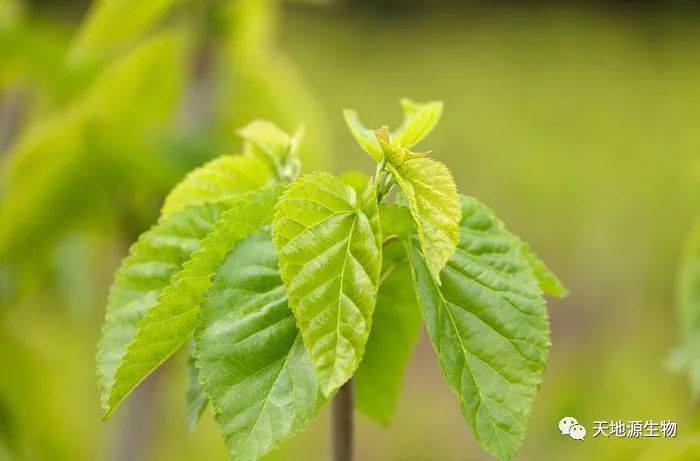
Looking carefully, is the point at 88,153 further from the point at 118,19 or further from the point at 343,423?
the point at 343,423

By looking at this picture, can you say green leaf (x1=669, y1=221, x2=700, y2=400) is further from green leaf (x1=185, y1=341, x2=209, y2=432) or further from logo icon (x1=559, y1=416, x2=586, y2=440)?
green leaf (x1=185, y1=341, x2=209, y2=432)

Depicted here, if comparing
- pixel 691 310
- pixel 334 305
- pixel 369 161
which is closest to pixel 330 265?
pixel 334 305

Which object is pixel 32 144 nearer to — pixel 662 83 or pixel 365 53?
pixel 662 83

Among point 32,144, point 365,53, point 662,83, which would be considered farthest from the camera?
point 365,53

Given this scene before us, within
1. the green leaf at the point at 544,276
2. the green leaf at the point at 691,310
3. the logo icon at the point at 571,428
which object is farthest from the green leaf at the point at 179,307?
the green leaf at the point at 691,310

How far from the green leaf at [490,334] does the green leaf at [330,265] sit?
31 mm

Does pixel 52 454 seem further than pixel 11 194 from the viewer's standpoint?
Yes

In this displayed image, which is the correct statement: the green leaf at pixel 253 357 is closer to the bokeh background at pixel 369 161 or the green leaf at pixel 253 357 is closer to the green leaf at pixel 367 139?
the green leaf at pixel 367 139

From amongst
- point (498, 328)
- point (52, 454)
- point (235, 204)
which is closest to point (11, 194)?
point (52, 454)

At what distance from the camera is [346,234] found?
0.43 meters

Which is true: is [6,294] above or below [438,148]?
below

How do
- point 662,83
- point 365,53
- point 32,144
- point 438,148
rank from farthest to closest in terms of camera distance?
point 365,53 < point 438,148 < point 662,83 < point 32,144

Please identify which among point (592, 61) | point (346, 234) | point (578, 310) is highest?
point (592, 61)

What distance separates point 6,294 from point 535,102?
2966 mm
